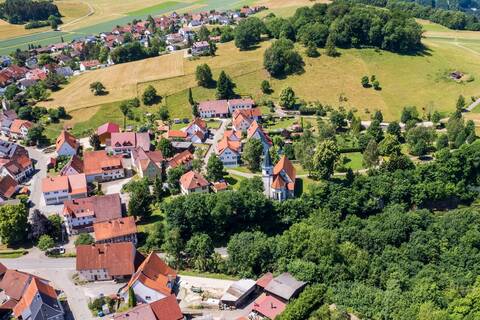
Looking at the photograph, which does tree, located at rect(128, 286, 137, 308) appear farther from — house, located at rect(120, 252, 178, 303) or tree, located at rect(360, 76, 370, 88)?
tree, located at rect(360, 76, 370, 88)

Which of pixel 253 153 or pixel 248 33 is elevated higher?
pixel 248 33

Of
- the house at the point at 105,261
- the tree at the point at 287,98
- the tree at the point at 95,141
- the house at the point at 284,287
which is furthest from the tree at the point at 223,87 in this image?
the house at the point at 284,287

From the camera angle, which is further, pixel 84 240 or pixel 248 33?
pixel 248 33

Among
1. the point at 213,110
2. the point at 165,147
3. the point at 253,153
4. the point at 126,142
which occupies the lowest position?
the point at 253,153

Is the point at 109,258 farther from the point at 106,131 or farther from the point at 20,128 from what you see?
the point at 20,128

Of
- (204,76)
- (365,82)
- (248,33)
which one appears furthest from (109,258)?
(248,33)

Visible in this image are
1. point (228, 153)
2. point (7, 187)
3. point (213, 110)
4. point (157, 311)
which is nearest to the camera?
point (157, 311)
